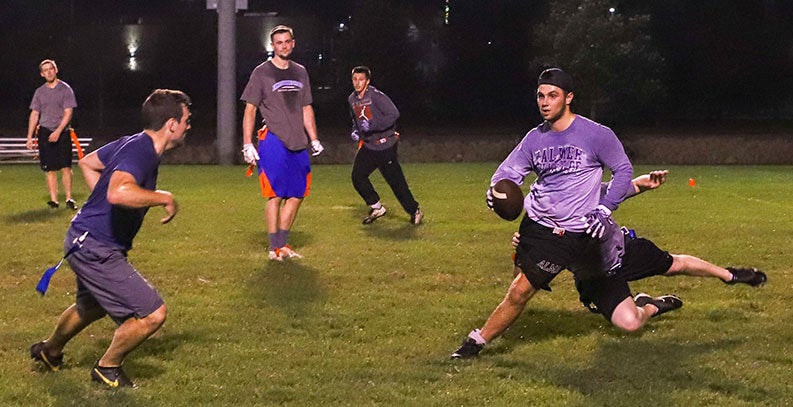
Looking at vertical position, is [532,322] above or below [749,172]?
above

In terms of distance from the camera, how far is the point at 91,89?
46500 millimetres

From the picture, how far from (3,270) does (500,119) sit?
38096mm

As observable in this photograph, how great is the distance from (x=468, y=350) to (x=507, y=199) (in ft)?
3.07

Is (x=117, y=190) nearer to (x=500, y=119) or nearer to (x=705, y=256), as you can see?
(x=705, y=256)

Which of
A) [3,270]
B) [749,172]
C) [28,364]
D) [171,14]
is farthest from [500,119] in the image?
[28,364]

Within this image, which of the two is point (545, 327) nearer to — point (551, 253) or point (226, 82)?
point (551, 253)

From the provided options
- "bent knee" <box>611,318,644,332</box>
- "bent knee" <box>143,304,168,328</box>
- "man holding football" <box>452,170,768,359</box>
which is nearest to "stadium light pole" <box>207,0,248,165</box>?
"man holding football" <box>452,170,768,359</box>

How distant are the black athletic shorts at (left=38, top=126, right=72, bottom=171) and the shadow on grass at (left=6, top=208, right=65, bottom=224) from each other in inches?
22.1

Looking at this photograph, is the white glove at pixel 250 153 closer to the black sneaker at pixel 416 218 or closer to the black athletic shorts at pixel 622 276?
the black sneaker at pixel 416 218

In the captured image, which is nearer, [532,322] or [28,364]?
[28,364]

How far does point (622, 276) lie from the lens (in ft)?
21.4

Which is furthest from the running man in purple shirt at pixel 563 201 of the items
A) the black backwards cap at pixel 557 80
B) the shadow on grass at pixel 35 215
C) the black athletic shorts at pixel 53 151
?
the black athletic shorts at pixel 53 151

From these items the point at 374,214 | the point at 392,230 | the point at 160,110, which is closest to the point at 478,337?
the point at 160,110

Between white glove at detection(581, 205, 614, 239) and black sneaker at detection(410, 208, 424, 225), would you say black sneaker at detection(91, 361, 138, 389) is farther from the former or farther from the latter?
black sneaker at detection(410, 208, 424, 225)
